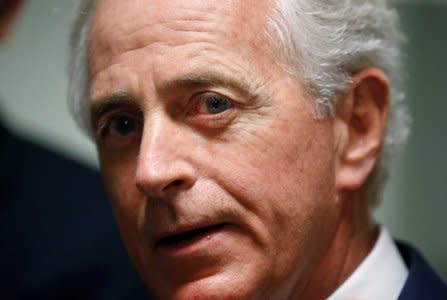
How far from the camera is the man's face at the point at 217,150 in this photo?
5.22 feet

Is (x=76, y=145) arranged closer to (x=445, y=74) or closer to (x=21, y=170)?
(x=21, y=170)

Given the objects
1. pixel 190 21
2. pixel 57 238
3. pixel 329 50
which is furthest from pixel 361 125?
pixel 57 238

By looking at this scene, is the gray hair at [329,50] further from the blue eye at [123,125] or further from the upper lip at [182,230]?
the upper lip at [182,230]

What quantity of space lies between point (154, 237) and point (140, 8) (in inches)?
17.9

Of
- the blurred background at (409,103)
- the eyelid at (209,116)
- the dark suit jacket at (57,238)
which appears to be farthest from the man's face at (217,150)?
the blurred background at (409,103)

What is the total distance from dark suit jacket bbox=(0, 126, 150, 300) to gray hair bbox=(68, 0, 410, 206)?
63 cm

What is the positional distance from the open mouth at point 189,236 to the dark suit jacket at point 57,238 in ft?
2.45

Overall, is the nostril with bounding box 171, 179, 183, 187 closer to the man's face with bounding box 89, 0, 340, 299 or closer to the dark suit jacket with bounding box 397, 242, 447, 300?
the man's face with bounding box 89, 0, 340, 299

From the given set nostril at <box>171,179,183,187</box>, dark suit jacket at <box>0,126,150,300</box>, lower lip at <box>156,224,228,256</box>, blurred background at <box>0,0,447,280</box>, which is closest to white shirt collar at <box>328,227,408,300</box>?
lower lip at <box>156,224,228,256</box>

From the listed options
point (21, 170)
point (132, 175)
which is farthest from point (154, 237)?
point (21, 170)

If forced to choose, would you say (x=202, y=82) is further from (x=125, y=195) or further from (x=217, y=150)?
(x=125, y=195)

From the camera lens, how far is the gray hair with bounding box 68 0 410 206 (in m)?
1.67

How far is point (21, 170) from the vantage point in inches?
106

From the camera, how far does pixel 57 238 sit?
2549mm
